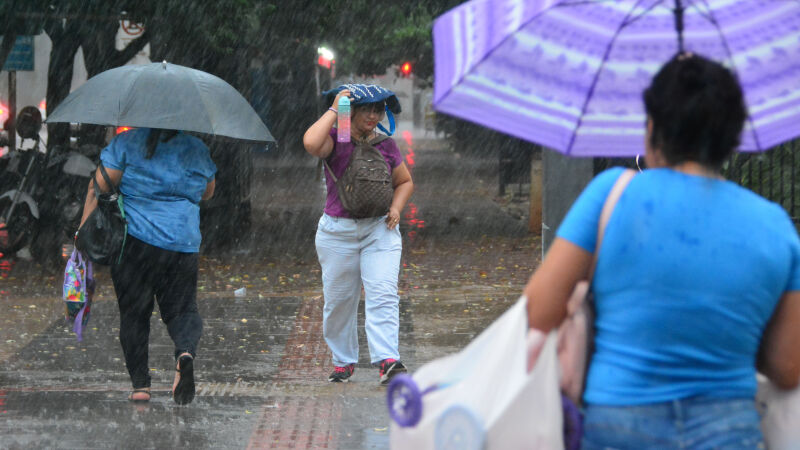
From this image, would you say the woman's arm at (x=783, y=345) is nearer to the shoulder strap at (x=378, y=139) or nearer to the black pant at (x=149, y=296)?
the black pant at (x=149, y=296)

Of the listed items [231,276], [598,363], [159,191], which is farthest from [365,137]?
[231,276]

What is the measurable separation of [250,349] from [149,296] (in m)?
1.79

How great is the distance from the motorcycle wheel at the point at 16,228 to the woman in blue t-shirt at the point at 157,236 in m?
6.10

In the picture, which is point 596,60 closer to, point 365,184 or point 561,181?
point 561,181

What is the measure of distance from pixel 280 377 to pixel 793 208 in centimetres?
435

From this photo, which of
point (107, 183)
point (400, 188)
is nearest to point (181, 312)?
point (107, 183)

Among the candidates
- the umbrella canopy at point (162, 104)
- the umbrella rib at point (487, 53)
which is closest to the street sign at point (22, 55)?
the umbrella canopy at point (162, 104)

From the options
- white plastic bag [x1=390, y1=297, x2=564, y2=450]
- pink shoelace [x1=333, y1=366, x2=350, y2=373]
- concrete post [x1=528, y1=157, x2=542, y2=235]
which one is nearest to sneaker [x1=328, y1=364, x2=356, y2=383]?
pink shoelace [x1=333, y1=366, x2=350, y2=373]

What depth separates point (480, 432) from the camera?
7.36 ft

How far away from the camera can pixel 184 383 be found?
19.1 ft

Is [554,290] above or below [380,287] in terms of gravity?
above

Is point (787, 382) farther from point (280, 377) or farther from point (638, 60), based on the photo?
point (280, 377)

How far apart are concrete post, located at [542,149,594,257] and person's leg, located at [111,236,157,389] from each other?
2.32 meters

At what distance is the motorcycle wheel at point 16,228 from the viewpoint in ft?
37.9
